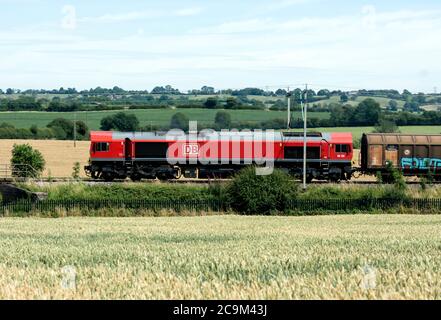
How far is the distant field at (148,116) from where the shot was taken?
12006 cm

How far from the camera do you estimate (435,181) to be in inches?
2263

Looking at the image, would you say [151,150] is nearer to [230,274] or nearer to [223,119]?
[230,274]

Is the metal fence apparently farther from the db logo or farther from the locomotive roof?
the locomotive roof

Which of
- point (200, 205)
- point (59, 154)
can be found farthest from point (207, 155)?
point (59, 154)

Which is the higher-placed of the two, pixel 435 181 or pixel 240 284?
pixel 240 284

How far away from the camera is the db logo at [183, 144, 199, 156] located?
57281 millimetres

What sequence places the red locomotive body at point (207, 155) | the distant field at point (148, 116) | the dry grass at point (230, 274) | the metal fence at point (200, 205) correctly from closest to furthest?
the dry grass at point (230, 274) < the metal fence at point (200, 205) < the red locomotive body at point (207, 155) < the distant field at point (148, 116)

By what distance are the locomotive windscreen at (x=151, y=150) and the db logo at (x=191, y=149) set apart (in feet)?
4.62

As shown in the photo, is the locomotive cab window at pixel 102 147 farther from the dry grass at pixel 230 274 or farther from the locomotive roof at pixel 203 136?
the dry grass at pixel 230 274

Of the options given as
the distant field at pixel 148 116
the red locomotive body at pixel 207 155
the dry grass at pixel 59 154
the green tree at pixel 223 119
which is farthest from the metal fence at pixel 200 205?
the distant field at pixel 148 116
